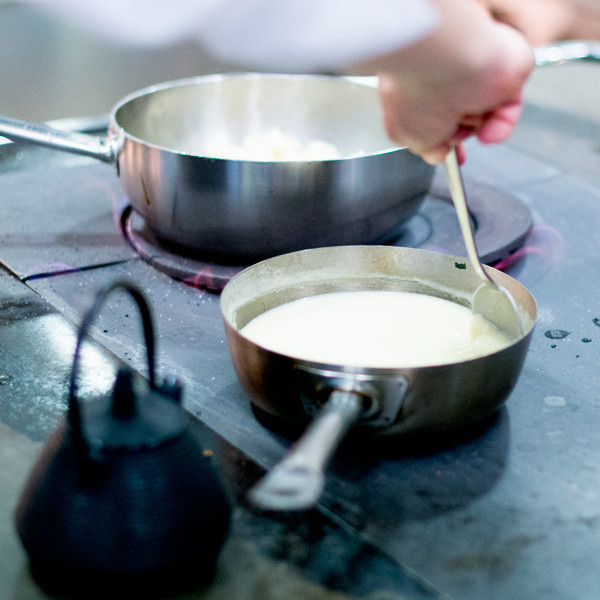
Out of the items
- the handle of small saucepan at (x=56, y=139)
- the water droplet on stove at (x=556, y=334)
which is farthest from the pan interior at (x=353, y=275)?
the handle of small saucepan at (x=56, y=139)

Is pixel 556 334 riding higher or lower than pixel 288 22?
lower

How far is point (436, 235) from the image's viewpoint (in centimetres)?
112

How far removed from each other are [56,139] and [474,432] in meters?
0.67

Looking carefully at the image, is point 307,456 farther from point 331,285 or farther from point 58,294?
point 58,294

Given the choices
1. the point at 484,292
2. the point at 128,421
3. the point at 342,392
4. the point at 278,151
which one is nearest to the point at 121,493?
the point at 128,421

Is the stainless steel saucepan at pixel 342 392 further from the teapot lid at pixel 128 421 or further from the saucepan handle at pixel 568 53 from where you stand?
the saucepan handle at pixel 568 53

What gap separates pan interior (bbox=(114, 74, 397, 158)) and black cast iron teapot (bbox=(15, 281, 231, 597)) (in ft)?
2.54

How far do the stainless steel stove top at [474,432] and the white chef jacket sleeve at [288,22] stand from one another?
0.34 metres

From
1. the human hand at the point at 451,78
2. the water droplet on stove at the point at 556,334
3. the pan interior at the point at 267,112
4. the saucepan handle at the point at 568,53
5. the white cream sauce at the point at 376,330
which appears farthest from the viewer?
the saucepan handle at the point at 568,53

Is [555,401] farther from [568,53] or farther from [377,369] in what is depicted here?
[568,53]

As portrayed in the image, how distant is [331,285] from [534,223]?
0.47 m

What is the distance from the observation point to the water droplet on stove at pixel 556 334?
884mm

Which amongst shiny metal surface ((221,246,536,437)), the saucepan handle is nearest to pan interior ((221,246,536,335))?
shiny metal surface ((221,246,536,437))

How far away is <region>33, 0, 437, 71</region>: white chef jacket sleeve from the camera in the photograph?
0.52m
